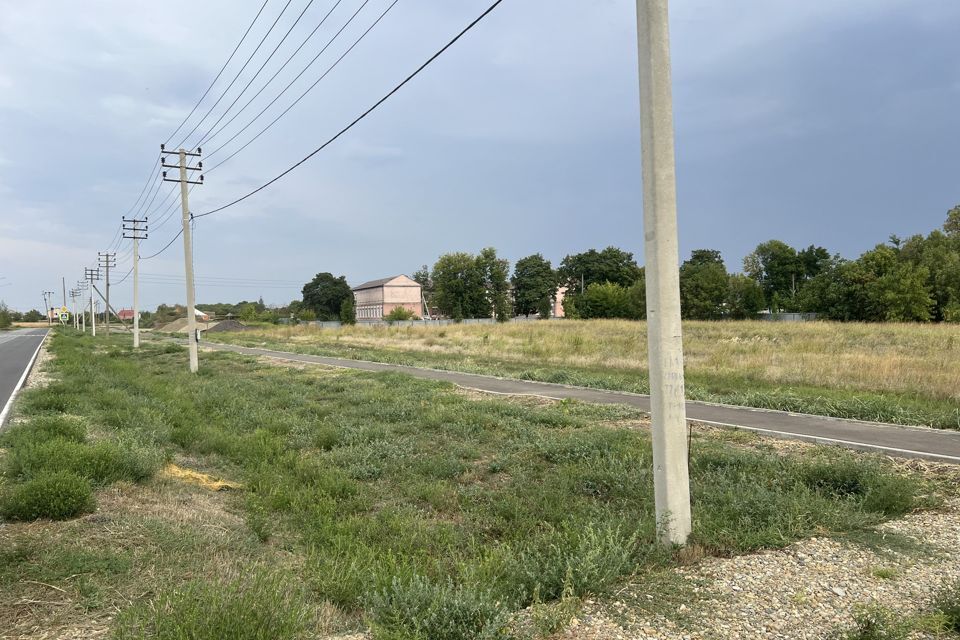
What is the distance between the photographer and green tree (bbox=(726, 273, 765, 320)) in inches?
3059

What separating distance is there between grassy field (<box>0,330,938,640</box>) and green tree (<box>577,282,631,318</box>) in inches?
3176

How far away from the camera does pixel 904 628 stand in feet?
10.6

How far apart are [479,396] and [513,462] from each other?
6.67 metres

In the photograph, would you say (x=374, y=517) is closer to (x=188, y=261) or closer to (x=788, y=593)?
(x=788, y=593)

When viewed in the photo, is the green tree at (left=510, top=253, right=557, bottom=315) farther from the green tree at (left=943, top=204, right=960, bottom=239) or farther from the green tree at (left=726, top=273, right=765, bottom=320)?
the green tree at (left=943, top=204, right=960, bottom=239)

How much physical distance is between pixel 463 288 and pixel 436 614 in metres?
93.2

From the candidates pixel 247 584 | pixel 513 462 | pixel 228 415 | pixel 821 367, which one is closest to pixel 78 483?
pixel 247 584

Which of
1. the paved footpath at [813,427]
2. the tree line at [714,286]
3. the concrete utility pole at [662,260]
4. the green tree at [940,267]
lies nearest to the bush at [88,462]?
the concrete utility pole at [662,260]

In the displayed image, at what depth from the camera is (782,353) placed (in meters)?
25.8

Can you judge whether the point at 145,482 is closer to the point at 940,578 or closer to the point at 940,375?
the point at 940,578

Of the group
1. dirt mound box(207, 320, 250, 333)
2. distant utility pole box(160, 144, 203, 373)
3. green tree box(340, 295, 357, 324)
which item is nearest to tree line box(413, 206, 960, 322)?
green tree box(340, 295, 357, 324)

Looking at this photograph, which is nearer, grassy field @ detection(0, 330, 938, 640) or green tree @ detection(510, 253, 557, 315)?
grassy field @ detection(0, 330, 938, 640)

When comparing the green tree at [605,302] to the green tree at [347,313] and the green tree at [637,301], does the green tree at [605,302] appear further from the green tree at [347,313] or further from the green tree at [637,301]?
the green tree at [347,313]

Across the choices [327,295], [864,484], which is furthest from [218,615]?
[327,295]
